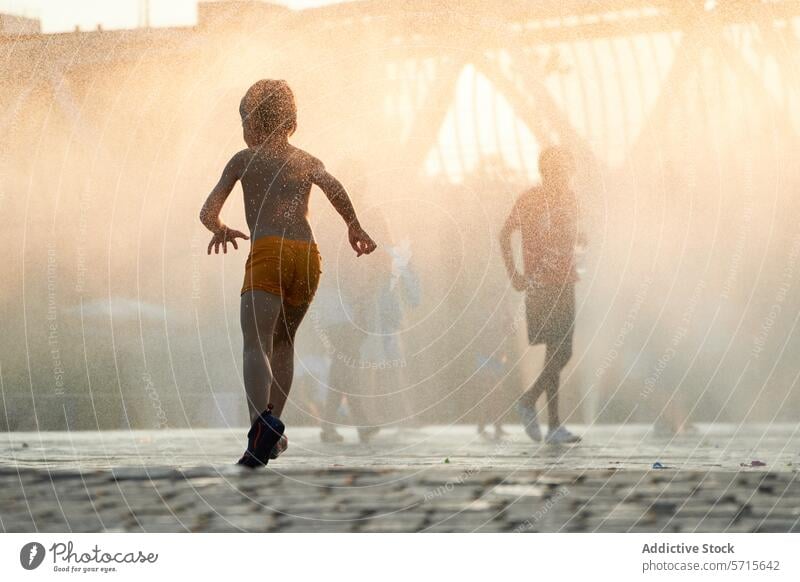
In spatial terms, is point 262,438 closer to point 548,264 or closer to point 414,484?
point 414,484

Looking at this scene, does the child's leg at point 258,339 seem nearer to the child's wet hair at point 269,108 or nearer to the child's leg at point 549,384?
the child's wet hair at point 269,108

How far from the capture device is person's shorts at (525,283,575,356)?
519 centimetres

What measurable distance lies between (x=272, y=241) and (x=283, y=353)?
380mm

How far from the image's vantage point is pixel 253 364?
5.09m

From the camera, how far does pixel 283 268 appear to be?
5105 millimetres

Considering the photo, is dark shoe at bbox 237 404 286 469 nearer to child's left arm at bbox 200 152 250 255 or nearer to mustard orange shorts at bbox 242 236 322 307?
mustard orange shorts at bbox 242 236 322 307

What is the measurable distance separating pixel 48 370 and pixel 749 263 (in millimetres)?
2451

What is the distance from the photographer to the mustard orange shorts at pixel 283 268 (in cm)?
509

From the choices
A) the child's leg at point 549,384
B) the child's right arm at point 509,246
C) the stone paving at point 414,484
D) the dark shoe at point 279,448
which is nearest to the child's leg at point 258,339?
the dark shoe at point 279,448

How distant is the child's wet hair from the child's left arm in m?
0.13

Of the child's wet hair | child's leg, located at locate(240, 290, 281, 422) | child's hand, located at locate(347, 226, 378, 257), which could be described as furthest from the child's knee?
the child's wet hair

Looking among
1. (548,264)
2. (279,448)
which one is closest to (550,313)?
(548,264)
